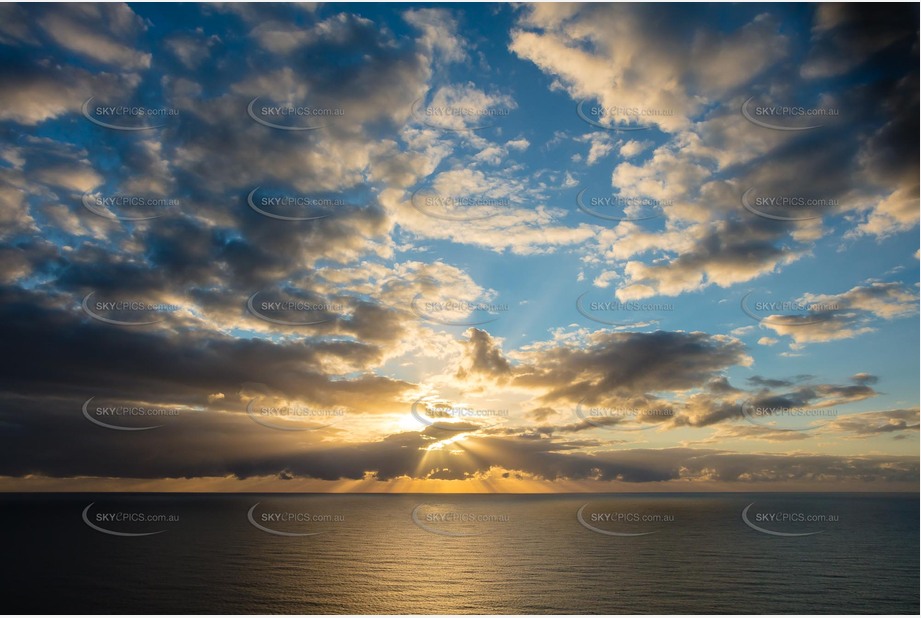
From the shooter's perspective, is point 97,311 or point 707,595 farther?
point 707,595

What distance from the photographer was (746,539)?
125 metres

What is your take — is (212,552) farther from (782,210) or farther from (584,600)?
(782,210)

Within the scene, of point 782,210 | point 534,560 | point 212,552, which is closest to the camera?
point 782,210

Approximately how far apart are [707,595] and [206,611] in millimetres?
68415

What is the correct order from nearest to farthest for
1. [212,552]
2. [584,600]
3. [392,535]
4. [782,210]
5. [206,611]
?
[782,210]
[206,611]
[584,600]
[212,552]
[392,535]

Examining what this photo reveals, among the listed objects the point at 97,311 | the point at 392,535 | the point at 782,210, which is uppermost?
the point at 782,210

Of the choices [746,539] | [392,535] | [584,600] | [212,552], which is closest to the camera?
[584,600]

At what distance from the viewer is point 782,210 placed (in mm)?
46312

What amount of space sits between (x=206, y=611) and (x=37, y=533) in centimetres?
13638

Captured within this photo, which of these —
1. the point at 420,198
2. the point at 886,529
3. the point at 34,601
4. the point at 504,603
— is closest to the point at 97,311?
the point at 420,198

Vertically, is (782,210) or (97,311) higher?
(782,210)

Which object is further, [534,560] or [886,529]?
[886,529]

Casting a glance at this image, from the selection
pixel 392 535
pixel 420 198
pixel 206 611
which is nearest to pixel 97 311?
pixel 420 198

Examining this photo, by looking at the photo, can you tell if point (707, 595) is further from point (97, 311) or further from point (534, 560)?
point (97, 311)
